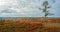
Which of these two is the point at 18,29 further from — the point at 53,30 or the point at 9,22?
the point at 53,30

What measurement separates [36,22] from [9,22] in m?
0.69

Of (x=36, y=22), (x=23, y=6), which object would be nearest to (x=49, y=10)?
(x=36, y=22)

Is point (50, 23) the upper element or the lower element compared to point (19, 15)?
lower

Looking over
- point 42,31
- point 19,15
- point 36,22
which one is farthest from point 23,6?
point 42,31

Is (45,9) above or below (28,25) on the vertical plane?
above

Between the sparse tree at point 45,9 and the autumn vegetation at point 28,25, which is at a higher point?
the sparse tree at point 45,9

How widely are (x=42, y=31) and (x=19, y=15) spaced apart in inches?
27.8

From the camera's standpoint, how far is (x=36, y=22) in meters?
3.23

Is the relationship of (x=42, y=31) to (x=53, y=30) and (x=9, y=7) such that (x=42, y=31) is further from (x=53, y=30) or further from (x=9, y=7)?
(x=9, y=7)

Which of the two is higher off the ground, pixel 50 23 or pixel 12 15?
pixel 12 15

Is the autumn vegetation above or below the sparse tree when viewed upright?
below

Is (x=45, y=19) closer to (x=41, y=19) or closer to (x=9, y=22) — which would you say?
(x=41, y=19)

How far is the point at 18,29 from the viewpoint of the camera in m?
3.20

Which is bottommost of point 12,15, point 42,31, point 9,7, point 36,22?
point 42,31
